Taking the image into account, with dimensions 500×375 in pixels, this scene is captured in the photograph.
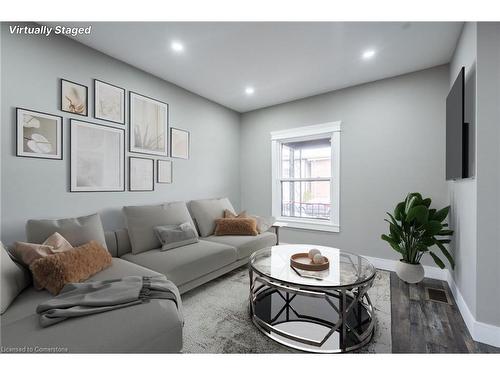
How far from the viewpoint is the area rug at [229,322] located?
1.66 m

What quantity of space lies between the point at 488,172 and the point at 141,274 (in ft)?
9.20

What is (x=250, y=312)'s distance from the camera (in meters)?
2.06

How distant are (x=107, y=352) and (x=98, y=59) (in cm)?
288

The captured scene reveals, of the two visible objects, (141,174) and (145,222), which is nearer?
(145,222)

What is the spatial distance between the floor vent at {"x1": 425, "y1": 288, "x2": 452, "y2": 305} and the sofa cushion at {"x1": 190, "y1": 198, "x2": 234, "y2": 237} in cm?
270

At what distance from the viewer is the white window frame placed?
3701 millimetres

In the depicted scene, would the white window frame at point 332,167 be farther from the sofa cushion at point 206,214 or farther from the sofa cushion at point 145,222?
the sofa cushion at point 145,222

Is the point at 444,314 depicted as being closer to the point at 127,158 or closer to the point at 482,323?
the point at 482,323

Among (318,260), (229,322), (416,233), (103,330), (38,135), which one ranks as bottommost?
(229,322)

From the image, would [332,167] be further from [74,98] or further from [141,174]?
[74,98]

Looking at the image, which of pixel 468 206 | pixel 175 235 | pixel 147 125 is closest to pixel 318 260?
pixel 468 206

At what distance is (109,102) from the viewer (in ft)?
8.92

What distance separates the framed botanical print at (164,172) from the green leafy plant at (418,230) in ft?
9.80
